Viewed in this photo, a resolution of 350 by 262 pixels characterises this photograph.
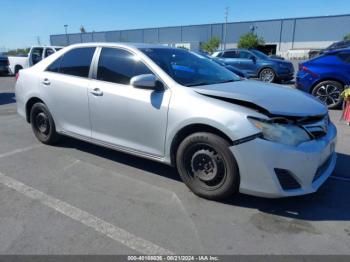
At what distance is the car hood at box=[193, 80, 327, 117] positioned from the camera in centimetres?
318

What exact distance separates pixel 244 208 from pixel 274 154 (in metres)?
0.71

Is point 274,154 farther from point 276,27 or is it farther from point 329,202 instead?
point 276,27

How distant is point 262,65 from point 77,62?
11348 millimetres

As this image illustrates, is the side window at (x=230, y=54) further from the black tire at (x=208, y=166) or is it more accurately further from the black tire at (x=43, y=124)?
the black tire at (x=208, y=166)

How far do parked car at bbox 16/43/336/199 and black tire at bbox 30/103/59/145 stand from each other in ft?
0.49

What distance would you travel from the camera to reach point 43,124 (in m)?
5.31

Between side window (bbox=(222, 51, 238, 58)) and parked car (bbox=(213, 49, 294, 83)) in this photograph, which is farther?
side window (bbox=(222, 51, 238, 58))

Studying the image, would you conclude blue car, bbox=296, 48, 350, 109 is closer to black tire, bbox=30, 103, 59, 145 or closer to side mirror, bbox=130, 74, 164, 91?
side mirror, bbox=130, 74, 164, 91

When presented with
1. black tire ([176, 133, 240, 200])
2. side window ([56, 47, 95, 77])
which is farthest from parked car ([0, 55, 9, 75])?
black tire ([176, 133, 240, 200])

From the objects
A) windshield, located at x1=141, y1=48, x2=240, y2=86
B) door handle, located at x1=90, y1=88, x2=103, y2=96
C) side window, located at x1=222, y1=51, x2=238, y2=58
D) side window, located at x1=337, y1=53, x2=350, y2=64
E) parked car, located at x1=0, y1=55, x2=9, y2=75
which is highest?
windshield, located at x1=141, y1=48, x2=240, y2=86

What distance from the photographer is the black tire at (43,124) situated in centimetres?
511

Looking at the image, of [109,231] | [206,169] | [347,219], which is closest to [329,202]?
[347,219]

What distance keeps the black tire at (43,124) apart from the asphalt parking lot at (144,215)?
706mm

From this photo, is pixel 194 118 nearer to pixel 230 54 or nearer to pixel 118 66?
pixel 118 66
